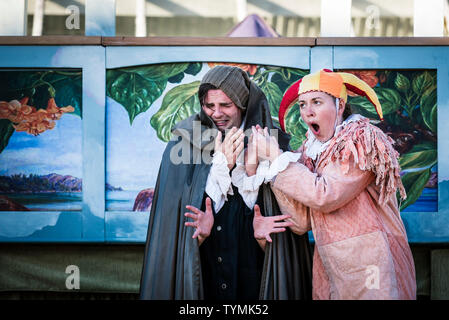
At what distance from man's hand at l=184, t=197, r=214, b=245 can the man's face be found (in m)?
0.42

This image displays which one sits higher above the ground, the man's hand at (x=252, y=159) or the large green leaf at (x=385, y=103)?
the large green leaf at (x=385, y=103)

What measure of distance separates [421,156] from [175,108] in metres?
2.05

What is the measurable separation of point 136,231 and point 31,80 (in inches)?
60.2

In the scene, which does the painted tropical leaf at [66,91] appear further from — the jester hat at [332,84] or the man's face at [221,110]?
the jester hat at [332,84]

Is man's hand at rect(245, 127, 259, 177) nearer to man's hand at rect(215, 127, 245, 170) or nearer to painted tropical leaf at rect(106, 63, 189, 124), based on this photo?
man's hand at rect(215, 127, 245, 170)

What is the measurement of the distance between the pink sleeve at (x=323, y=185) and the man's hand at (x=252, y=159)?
Answer: 0.51ft

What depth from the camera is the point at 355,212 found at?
252 cm

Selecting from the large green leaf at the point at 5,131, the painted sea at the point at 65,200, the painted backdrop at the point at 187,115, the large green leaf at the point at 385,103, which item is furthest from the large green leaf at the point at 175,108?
the large green leaf at the point at 385,103

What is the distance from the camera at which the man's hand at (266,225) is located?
8.38ft

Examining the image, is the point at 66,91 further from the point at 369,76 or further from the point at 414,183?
the point at 414,183

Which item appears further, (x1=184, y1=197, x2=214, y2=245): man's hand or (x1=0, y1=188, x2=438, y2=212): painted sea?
(x1=0, y1=188, x2=438, y2=212): painted sea

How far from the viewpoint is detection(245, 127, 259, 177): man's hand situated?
8.50 ft

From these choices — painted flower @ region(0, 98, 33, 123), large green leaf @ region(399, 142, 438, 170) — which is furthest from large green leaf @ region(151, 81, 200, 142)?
large green leaf @ region(399, 142, 438, 170)
